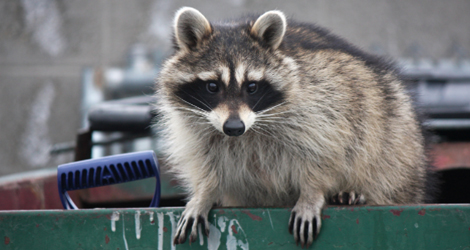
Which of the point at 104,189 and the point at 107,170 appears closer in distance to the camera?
the point at 107,170

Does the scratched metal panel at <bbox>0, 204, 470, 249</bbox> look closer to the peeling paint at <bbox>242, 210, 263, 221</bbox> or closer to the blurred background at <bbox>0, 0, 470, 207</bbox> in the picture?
the peeling paint at <bbox>242, 210, 263, 221</bbox>

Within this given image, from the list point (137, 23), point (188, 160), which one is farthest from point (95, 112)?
point (137, 23)

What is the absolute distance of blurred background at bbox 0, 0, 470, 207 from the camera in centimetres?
521

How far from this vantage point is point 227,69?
1.79 metres

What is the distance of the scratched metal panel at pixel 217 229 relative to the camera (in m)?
1.38

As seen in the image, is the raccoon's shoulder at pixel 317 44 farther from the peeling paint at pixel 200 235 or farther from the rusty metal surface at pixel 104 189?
the peeling paint at pixel 200 235

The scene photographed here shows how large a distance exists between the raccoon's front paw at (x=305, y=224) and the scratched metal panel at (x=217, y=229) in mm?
22

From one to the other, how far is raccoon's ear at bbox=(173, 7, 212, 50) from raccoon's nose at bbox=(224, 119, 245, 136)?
0.45 meters

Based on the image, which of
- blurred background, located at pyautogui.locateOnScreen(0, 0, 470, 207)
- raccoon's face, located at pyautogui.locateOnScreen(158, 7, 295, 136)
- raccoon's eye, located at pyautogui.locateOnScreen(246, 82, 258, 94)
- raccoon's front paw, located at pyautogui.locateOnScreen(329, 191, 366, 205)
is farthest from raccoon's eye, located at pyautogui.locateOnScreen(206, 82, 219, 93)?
blurred background, located at pyautogui.locateOnScreen(0, 0, 470, 207)

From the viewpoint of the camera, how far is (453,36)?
522 cm

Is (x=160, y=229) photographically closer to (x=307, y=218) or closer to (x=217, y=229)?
(x=217, y=229)

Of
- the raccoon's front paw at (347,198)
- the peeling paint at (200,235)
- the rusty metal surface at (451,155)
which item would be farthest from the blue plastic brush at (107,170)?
the rusty metal surface at (451,155)

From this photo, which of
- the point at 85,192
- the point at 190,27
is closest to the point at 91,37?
the point at 85,192

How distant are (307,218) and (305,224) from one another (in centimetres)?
8
